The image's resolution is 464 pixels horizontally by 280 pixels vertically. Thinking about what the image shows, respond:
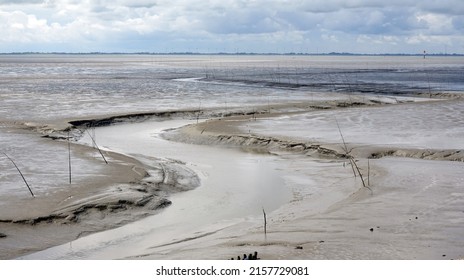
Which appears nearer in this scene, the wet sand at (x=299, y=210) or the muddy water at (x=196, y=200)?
the wet sand at (x=299, y=210)

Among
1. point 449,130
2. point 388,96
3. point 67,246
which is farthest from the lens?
point 388,96

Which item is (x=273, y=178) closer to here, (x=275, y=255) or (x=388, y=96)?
(x=275, y=255)

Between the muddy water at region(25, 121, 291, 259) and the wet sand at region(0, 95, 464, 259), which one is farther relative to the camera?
the muddy water at region(25, 121, 291, 259)

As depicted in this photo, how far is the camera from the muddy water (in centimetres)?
1103

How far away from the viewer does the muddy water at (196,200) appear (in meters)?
11.0

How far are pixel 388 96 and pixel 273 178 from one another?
3028 cm

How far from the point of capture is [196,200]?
48.0ft

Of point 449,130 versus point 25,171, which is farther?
point 449,130

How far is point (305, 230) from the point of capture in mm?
11156

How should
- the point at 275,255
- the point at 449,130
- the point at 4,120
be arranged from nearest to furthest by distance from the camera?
the point at 275,255, the point at 449,130, the point at 4,120

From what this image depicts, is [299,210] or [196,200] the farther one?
[196,200]

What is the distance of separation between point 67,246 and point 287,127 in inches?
643

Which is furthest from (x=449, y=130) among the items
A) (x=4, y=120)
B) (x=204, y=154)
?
(x=4, y=120)

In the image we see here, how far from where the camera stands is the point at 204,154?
21.3 m
